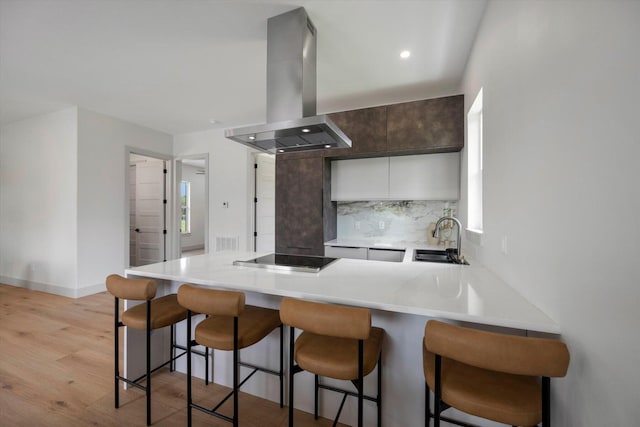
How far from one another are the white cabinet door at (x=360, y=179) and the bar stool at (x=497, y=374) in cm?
259

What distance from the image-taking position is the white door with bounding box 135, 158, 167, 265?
536 cm

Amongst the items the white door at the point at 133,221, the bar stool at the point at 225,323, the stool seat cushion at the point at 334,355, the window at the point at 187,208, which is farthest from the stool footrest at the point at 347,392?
the window at the point at 187,208

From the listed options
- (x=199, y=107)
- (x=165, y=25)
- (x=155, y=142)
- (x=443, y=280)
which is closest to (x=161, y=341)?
(x=443, y=280)

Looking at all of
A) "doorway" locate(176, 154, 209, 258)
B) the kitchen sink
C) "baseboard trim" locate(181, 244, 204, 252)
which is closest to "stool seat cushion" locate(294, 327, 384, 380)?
the kitchen sink

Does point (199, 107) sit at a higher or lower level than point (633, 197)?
higher

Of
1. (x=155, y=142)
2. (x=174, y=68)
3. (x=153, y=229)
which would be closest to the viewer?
(x=174, y=68)

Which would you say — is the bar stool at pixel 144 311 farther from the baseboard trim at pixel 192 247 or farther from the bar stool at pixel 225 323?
the baseboard trim at pixel 192 247

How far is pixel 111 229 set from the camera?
4.29 metres

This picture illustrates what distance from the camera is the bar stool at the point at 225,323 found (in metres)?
1.37

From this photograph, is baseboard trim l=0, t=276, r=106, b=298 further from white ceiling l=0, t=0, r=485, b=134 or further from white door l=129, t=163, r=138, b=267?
white ceiling l=0, t=0, r=485, b=134

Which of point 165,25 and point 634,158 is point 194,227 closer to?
point 165,25

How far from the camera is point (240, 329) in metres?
1.50

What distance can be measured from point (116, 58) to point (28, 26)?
0.59 metres

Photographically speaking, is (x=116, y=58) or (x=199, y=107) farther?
(x=199, y=107)
